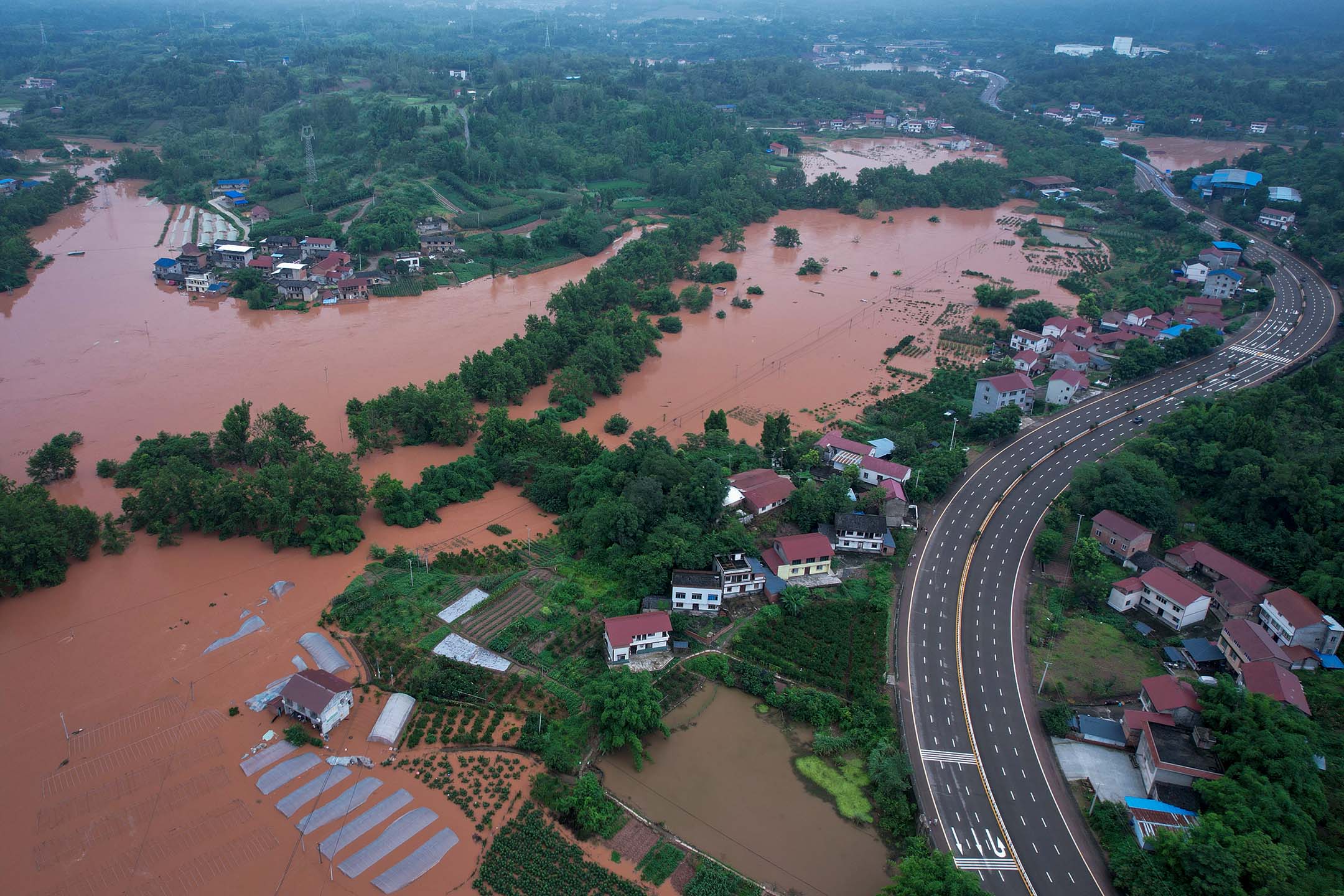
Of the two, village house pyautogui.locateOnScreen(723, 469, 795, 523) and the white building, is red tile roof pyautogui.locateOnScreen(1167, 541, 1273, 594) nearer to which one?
village house pyautogui.locateOnScreen(723, 469, 795, 523)

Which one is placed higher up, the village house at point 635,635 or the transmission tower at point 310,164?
the transmission tower at point 310,164

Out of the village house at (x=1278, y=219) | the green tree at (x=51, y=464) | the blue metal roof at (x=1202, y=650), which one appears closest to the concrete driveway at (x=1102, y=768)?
the blue metal roof at (x=1202, y=650)

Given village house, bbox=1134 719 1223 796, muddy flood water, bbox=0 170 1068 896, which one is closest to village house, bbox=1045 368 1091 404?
A: muddy flood water, bbox=0 170 1068 896

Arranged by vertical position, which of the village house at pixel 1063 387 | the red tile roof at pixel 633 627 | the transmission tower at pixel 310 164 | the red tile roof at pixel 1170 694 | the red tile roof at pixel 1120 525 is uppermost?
the transmission tower at pixel 310 164

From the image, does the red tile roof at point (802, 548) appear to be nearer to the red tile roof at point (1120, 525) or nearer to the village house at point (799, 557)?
the village house at point (799, 557)

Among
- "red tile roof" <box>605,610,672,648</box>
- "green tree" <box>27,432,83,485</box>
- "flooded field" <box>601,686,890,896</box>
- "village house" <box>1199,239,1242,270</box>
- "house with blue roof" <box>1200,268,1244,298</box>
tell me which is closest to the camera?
"flooded field" <box>601,686,890,896</box>

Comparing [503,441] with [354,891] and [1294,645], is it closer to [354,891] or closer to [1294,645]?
[354,891]
